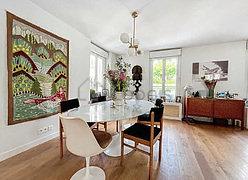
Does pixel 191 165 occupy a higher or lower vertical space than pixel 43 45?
lower

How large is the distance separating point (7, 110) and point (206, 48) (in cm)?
497

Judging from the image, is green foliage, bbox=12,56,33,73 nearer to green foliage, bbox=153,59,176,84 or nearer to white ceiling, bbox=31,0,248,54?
white ceiling, bbox=31,0,248,54

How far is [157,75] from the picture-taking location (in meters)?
4.25

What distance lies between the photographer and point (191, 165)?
5.25 feet

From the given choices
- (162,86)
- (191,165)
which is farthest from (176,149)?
(162,86)

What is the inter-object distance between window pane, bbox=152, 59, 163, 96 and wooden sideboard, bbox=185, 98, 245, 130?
1088 millimetres

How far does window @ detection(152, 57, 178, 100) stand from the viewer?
4.01m

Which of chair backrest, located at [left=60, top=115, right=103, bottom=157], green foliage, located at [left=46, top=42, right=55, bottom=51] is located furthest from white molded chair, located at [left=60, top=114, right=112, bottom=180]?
green foliage, located at [left=46, top=42, right=55, bottom=51]

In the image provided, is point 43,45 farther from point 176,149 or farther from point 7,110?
point 176,149

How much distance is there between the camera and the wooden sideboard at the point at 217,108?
2.92 metres

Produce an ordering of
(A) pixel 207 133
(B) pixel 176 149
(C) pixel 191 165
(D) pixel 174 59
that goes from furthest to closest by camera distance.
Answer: (D) pixel 174 59 < (A) pixel 207 133 < (B) pixel 176 149 < (C) pixel 191 165

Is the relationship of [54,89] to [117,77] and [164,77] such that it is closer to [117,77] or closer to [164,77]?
[117,77]

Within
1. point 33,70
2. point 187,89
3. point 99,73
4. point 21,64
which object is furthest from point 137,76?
point 21,64

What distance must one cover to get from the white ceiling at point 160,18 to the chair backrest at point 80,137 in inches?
72.2
